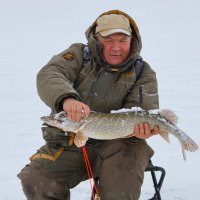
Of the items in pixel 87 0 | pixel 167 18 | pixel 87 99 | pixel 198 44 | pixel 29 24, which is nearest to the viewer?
pixel 87 99

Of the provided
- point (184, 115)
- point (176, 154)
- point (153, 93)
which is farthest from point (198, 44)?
point (153, 93)

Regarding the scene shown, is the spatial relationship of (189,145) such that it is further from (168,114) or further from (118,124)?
(118,124)

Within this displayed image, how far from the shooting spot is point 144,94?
3205mm

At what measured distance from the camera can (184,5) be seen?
24.6 m

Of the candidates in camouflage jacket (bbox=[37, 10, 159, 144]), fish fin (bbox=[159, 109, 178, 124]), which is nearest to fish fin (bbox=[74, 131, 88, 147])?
camouflage jacket (bbox=[37, 10, 159, 144])

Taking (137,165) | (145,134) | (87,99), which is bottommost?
(137,165)

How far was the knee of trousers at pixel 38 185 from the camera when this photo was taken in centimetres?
305

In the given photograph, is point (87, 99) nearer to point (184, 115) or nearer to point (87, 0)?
point (184, 115)

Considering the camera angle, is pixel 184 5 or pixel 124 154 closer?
pixel 124 154

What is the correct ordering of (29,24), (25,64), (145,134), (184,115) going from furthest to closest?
(29,24), (25,64), (184,115), (145,134)

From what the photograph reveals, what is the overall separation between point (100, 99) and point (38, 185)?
843 mm

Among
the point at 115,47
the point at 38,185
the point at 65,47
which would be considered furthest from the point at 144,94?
the point at 65,47

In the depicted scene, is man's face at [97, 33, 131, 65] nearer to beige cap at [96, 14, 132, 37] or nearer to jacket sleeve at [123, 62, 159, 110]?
beige cap at [96, 14, 132, 37]

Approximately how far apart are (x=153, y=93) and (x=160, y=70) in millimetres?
7747
